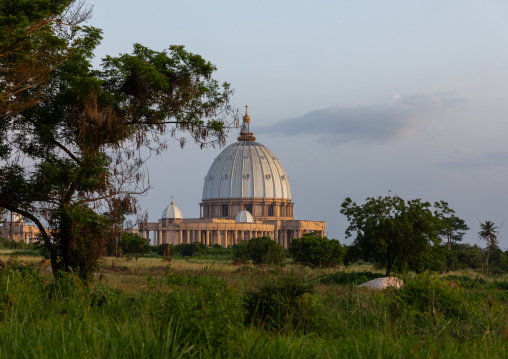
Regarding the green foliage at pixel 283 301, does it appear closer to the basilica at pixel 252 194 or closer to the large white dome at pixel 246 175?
the basilica at pixel 252 194

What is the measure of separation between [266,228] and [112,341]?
367 feet

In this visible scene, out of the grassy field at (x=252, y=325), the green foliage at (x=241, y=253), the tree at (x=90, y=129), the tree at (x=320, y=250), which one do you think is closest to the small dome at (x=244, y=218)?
the tree at (x=320, y=250)

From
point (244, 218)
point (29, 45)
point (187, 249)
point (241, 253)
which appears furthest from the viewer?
point (244, 218)

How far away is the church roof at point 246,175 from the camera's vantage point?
422ft

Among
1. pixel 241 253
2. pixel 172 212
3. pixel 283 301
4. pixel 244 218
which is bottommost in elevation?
pixel 283 301

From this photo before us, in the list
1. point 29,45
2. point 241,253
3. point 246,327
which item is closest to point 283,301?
point 246,327

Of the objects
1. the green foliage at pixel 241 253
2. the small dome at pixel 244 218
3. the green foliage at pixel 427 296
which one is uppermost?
the small dome at pixel 244 218

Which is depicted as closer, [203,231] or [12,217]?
[12,217]

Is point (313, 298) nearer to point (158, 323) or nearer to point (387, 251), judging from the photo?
point (158, 323)

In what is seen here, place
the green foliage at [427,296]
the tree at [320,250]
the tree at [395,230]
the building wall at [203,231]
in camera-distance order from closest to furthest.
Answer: the green foliage at [427,296] → the tree at [395,230] → the tree at [320,250] → the building wall at [203,231]

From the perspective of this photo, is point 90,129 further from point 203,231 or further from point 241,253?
point 203,231

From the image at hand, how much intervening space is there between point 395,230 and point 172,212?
81.9m

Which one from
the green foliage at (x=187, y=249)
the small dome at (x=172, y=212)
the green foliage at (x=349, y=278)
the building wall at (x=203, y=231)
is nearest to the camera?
the green foliage at (x=349, y=278)

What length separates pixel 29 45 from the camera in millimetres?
16688
